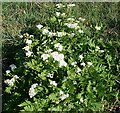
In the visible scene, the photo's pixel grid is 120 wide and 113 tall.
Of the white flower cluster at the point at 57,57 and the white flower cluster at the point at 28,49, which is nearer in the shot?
the white flower cluster at the point at 57,57

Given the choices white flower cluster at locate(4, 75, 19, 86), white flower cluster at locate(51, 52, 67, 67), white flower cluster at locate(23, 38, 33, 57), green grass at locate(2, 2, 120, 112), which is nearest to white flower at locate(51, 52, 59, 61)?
white flower cluster at locate(51, 52, 67, 67)

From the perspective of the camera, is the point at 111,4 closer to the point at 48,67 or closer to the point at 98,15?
the point at 98,15

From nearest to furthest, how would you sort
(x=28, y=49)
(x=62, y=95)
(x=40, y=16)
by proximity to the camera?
(x=62, y=95), (x=28, y=49), (x=40, y=16)

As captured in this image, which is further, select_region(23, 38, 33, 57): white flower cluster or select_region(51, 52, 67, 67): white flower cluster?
select_region(23, 38, 33, 57): white flower cluster

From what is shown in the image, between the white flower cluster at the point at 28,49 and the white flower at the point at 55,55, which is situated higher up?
the white flower cluster at the point at 28,49

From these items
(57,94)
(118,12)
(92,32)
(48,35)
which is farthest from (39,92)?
(118,12)

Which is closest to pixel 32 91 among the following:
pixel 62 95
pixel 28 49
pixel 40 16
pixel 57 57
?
pixel 62 95

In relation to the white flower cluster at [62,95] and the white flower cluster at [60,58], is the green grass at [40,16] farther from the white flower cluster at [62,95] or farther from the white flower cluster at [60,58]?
the white flower cluster at [62,95]

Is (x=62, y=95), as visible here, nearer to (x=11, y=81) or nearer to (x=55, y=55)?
(x=55, y=55)

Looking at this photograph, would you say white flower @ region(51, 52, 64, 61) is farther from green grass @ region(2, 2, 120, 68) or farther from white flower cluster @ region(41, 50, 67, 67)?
green grass @ region(2, 2, 120, 68)

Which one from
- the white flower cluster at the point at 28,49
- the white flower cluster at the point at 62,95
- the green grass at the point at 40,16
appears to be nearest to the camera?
the white flower cluster at the point at 62,95

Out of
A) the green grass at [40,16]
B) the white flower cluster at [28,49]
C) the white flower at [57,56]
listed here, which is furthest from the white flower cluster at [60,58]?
the green grass at [40,16]

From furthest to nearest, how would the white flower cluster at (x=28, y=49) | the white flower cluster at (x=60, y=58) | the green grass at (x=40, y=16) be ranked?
1. the green grass at (x=40, y=16)
2. the white flower cluster at (x=28, y=49)
3. the white flower cluster at (x=60, y=58)

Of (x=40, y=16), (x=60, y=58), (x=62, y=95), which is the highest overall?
(x=40, y=16)
